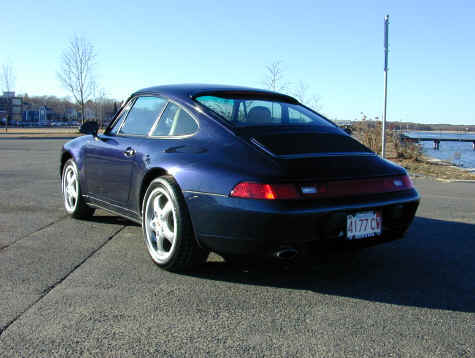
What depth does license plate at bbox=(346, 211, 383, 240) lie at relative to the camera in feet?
10.2

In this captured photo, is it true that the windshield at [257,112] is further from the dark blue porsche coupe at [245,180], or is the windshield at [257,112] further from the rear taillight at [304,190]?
the rear taillight at [304,190]

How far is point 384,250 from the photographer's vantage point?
14.0 ft

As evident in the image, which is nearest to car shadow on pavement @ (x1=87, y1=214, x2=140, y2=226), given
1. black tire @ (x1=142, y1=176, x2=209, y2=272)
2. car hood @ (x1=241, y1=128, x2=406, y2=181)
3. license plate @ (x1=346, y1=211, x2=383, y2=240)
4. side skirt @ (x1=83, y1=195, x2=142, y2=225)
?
side skirt @ (x1=83, y1=195, x2=142, y2=225)

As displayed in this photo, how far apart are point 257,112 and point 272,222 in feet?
4.01

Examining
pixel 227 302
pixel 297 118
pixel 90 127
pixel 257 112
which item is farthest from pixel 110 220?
pixel 227 302

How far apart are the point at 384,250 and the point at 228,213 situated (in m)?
1.92

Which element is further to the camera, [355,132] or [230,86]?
[355,132]

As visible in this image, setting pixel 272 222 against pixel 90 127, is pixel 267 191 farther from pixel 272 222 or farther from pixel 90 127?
pixel 90 127

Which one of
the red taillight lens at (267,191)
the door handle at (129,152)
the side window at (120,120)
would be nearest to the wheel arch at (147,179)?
the door handle at (129,152)

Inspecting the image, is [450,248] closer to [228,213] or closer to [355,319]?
[355,319]

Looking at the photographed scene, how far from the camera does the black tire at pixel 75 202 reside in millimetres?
5125

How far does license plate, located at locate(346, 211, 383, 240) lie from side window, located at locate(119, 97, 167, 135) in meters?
1.90

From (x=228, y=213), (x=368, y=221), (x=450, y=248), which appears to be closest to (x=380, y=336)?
(x=368, y=221)

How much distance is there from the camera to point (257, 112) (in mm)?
3812
